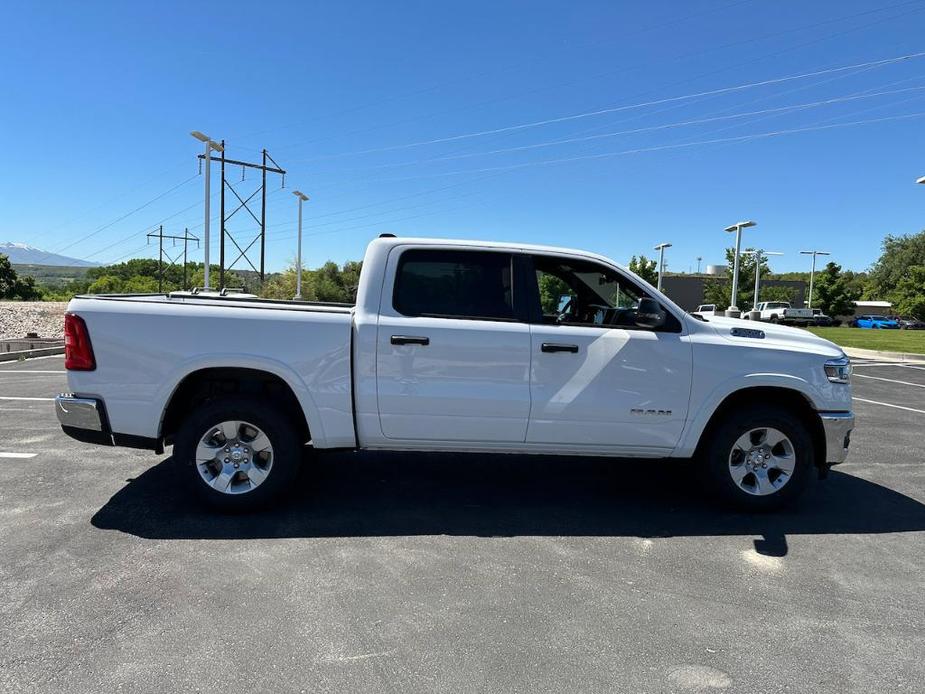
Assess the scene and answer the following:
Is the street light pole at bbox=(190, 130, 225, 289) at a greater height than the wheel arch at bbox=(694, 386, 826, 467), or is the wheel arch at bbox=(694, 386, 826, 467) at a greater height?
the street light pole at bbox=(190, 130, 225, 289)

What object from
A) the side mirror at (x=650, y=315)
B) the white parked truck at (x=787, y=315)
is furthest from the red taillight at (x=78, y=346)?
the white parked truck at (x=787, y=315)

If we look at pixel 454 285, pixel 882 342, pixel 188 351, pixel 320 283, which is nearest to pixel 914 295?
pixel 882 342

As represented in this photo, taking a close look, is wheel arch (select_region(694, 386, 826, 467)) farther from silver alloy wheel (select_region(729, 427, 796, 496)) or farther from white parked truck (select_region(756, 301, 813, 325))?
white parked truck (select_region(756, 301, 813, 325))

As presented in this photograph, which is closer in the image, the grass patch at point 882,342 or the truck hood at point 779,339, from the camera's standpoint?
the truck hood at point 779,339

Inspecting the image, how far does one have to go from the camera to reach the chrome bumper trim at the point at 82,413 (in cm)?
420

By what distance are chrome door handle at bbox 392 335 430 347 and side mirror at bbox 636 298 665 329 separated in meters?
1.58

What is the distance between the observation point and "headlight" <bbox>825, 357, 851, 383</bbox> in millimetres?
4531

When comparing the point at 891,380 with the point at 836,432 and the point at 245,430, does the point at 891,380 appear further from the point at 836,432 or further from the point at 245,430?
the point at 245,430

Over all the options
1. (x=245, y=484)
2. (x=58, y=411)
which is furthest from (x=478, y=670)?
(x=58, y=411)

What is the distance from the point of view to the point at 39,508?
443 centimetres

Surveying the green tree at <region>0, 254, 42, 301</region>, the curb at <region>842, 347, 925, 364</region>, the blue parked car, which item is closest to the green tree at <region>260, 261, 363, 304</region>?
the curb at <region>842, 347, 925, 364</region>

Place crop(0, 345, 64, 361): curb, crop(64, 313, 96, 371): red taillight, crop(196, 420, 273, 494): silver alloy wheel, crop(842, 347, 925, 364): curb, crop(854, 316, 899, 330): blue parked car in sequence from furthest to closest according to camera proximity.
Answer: crop(854, 316, 899, 330): blue parked car < crop(842, 347, 925, 364): curb < crop(0, 345, 64, 361): curb < crop(196, 420, 273, 494): silver alloy wheel < crop(64, 313, 96, 371): red taillight

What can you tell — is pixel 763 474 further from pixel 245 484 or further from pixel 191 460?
pixel 191 460

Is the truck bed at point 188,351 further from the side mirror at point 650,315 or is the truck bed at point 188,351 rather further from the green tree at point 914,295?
the green tree at point 914,295
